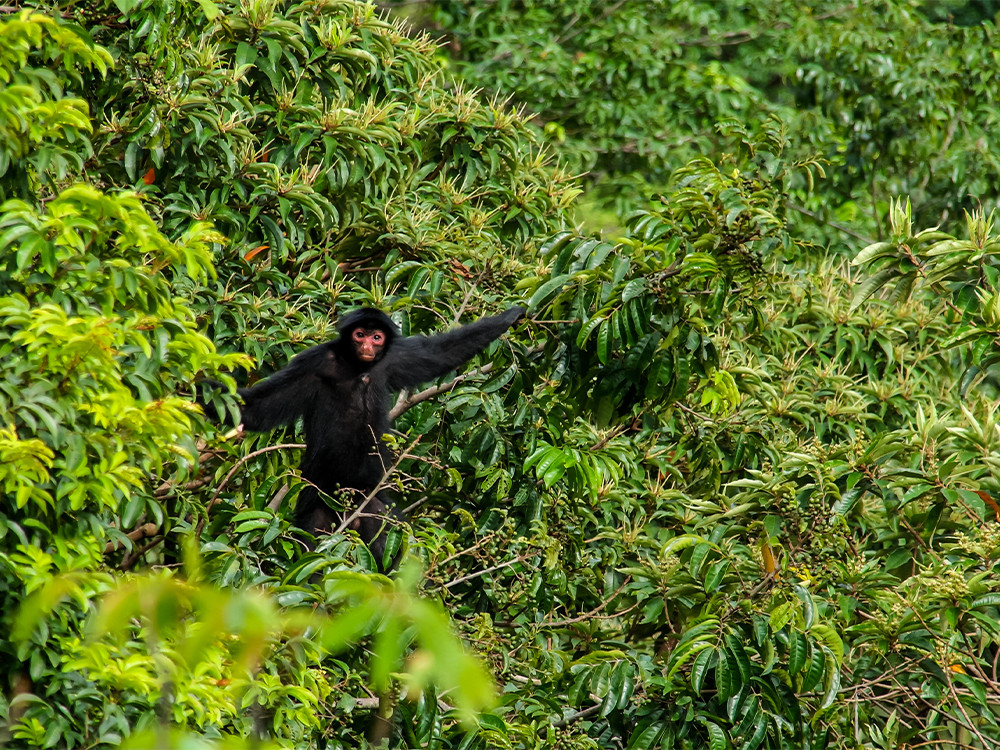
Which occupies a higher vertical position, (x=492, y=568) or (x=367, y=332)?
(x=492, y=568)

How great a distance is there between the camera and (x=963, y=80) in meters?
11.1

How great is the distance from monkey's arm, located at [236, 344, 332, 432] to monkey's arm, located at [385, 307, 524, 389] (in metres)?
0.41

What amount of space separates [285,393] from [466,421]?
1.12 meters

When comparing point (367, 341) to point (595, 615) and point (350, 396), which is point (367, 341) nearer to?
point (350, 396)

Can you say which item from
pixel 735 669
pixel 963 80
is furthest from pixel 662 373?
pixel 963 80

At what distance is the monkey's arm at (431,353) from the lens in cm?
627

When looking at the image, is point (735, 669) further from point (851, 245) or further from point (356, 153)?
point (851, 245)

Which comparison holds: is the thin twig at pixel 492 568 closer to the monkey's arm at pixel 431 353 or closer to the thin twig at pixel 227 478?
the thin twig at pixel 227 478

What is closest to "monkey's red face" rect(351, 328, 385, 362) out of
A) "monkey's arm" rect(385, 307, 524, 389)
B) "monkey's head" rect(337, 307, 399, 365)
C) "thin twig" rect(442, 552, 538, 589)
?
"monkey's head" rect(337, 307, 399, 365)

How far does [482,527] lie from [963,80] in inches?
314

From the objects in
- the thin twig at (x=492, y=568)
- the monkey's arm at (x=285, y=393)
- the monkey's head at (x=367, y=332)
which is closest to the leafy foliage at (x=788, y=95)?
the monkey's head at (x=367, y=332)

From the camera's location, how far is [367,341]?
6.36m

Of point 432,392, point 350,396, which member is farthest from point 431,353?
point 350,396

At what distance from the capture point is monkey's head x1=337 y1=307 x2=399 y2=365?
633 centimetres
